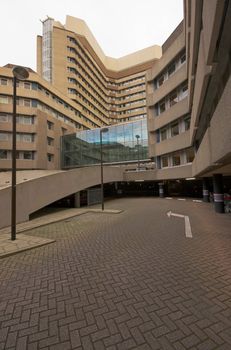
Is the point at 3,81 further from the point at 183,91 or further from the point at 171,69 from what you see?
the point at 183,91

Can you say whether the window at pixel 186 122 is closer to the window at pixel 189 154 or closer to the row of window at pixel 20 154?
the window at pixel 189 154

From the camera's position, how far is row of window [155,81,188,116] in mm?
22216

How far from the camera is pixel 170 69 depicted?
24719mm

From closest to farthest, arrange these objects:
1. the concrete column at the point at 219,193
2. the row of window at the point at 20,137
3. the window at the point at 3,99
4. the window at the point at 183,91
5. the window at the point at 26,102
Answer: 1. the concrete column at the point at 219,193
2. the window at the point at 183,91
3. the row of window at the point at 20,137
4. the window at the point at 3,99
5. the window at the point at 26,102

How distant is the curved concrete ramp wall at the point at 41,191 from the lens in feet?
34.9

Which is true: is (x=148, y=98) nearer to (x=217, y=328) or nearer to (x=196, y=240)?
(x=196, y=240)

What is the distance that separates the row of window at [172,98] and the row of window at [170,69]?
8.29 ft

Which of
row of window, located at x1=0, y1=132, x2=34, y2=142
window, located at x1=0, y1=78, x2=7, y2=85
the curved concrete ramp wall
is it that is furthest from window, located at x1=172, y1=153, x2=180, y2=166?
window, located at x1=0, y1=78, x2=7, y2=85

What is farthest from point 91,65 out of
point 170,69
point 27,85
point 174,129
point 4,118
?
point 174,129

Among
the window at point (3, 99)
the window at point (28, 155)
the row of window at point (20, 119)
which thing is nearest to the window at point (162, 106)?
the row of window at point (20, 119)

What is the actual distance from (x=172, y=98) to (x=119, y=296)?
25.6 m

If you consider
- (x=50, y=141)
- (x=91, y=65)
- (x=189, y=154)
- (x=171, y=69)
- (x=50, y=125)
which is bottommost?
(x=189, y=154)

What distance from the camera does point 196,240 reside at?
7641 mm

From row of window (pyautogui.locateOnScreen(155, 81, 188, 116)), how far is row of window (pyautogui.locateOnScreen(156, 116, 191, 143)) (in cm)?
254
